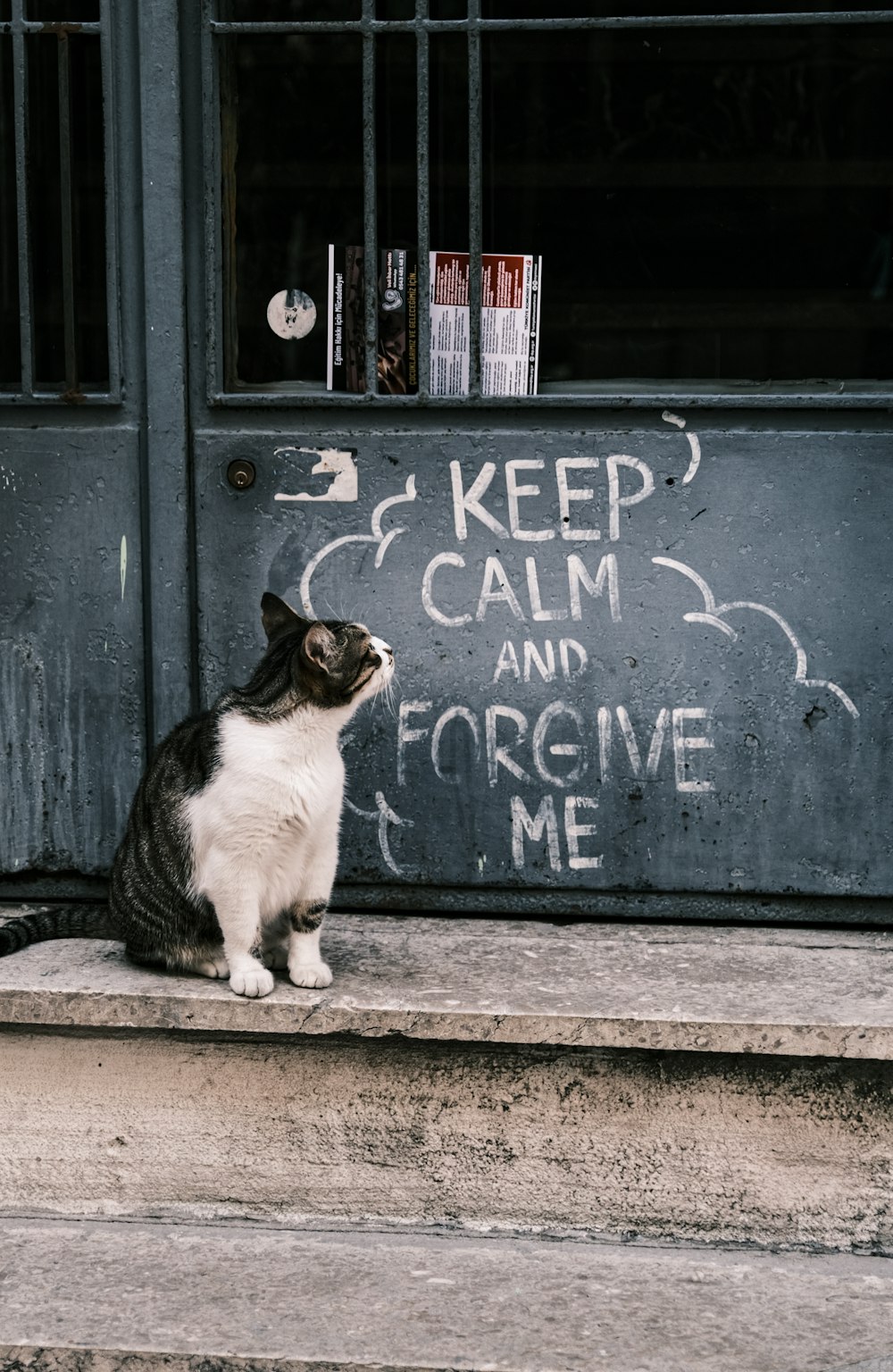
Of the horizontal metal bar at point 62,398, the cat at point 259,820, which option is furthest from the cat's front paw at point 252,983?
the horizontal metal bar at point 62,398

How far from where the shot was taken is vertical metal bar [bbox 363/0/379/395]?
3.45m

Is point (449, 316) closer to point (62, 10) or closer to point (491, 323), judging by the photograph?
point (491, 323)

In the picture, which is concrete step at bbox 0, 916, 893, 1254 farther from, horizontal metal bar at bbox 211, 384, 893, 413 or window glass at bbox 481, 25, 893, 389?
window glass at bbox 481, 25, 893, 389

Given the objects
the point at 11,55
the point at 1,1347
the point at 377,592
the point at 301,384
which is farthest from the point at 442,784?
the point at 11,55

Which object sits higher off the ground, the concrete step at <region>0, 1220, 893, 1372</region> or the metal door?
the metal door

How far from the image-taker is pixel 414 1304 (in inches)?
106

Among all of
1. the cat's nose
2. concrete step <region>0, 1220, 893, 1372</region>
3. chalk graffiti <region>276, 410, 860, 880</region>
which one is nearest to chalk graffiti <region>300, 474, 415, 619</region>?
chalk graffiti <region>276, 410, 860, 880</region>

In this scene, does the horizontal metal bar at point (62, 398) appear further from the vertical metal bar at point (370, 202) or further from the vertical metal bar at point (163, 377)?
the vertical metal bar at point (370, 202)

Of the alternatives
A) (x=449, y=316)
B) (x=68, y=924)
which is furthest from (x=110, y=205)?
(x=68, y=924)

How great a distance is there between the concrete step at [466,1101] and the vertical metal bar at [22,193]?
59.7 inches

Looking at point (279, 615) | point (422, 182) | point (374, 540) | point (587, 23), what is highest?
point (587, 23)

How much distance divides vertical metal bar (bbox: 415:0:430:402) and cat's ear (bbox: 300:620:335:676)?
81 cm

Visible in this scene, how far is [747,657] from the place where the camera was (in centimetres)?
353

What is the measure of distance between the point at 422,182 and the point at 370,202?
0.45 feet
